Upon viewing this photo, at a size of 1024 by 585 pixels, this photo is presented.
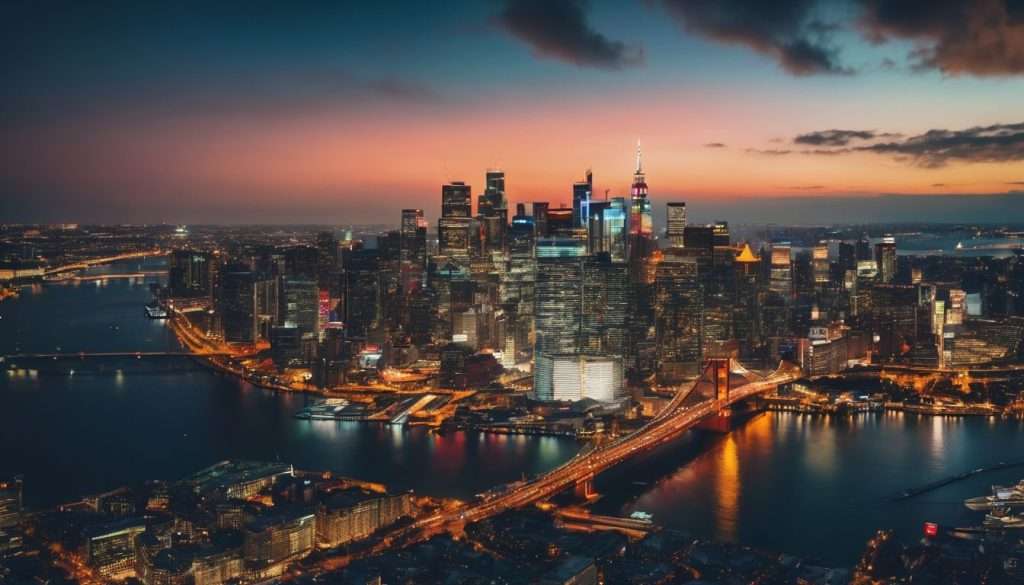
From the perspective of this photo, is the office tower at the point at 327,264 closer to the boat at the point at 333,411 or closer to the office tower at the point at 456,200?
the office tower at the point at 456,200

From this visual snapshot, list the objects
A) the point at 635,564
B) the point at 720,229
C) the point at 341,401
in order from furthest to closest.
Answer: the point at 720,229, the point at 341,401, the point at 635,564

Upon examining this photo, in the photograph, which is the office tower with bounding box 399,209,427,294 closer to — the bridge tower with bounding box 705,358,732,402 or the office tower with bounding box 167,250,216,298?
the office tower with bounding box 167,250,216,298

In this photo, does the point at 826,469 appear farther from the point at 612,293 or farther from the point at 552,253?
the point at 552,253

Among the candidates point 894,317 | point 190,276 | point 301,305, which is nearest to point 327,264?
point 301,305

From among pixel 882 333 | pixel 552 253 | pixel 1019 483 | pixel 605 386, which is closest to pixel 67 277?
pixel 552 253

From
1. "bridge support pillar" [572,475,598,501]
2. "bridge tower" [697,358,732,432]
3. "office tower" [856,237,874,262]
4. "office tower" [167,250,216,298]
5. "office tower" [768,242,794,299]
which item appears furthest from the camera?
"office tower" [856,237,874,262]

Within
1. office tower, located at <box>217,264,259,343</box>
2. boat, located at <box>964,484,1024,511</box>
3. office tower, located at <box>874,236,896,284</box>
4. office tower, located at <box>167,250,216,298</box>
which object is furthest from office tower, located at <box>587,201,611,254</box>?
boat, located at <box>964,484,1024,511</box>

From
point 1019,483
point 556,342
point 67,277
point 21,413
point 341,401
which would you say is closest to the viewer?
point 1019,483
